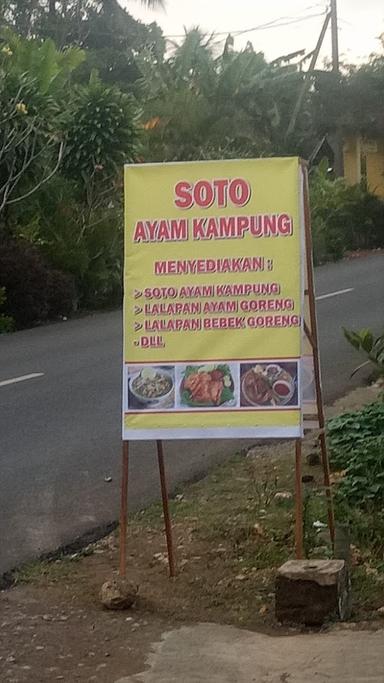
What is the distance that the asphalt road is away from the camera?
7.43 m

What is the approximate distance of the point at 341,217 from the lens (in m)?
30.0

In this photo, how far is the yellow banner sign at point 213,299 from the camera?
566 cm

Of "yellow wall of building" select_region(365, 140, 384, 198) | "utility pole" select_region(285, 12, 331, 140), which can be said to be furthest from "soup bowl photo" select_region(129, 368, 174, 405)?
"yellow wall of building" select_region(365, 140, 384, 198)

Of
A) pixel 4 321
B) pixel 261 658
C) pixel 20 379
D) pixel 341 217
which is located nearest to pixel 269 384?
pixel 261 658

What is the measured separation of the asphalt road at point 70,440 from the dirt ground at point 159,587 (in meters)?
0.40

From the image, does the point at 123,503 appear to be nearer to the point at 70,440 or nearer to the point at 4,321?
the point at 70,440

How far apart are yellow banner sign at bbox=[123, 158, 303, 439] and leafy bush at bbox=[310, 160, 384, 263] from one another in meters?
22.0

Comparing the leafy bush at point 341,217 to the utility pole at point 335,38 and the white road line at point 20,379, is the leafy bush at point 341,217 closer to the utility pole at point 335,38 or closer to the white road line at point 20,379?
the utility pole at point 335,38

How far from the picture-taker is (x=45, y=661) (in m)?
4.86

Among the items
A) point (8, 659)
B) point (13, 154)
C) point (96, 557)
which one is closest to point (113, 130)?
point (13, 154)

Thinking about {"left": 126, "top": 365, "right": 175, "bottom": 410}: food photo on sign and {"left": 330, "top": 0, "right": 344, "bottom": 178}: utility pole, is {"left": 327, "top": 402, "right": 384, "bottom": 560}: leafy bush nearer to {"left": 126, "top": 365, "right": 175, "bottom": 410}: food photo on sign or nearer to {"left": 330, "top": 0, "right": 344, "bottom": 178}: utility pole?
{"left": 126, "top": 365, "right": 175, "bottom": 410}: food photo on sign

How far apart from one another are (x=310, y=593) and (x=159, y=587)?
3.26ft

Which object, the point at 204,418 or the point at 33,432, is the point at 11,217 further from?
the point at 204,418

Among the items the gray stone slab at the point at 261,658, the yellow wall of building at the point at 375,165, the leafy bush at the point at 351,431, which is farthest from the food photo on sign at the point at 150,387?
the yellow wall of building at the point at 375,165
